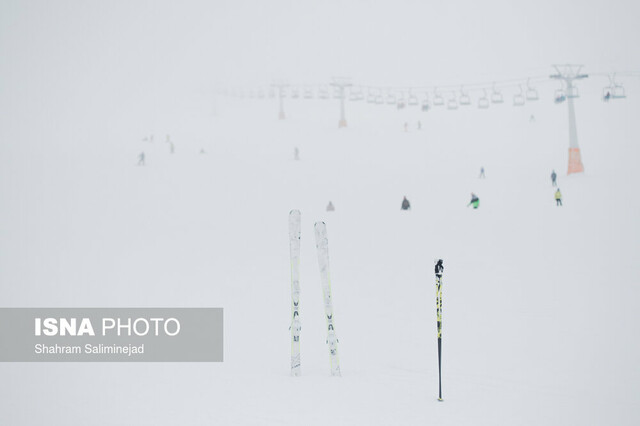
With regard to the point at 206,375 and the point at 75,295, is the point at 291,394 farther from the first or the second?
the point at 75,295

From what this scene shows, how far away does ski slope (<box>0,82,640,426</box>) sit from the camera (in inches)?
414

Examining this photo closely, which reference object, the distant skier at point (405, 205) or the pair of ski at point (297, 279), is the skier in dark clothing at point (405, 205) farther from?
the pair of ski at point (297, 279)

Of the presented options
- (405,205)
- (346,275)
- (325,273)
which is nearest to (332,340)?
(325,273)

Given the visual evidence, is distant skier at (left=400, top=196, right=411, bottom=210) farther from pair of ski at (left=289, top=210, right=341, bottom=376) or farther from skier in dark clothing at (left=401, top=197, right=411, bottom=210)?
pair of ski at (left=289, top=210, right=341, bottom=376)

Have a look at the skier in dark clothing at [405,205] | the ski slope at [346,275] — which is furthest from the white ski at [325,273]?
the skier in dark clothing at [405,205]

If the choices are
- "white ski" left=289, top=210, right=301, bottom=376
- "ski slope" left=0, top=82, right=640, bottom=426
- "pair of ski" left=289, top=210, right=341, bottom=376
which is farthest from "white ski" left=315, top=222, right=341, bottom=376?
"ski slope" left=0, top=82, right=640, bottom=426

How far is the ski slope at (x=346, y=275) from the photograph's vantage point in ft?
34.5

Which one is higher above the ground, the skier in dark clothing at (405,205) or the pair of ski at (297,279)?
the skier in dark clothing at (405,205)

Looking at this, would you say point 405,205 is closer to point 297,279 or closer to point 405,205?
point 405,205

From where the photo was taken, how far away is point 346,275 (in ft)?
66.2

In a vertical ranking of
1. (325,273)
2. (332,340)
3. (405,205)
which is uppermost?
(405,205)

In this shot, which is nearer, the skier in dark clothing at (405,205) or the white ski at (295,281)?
the white ski at (295,281)

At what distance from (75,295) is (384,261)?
10.0 meters

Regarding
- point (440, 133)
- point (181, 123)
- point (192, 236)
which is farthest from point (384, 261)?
point (181, 123)
